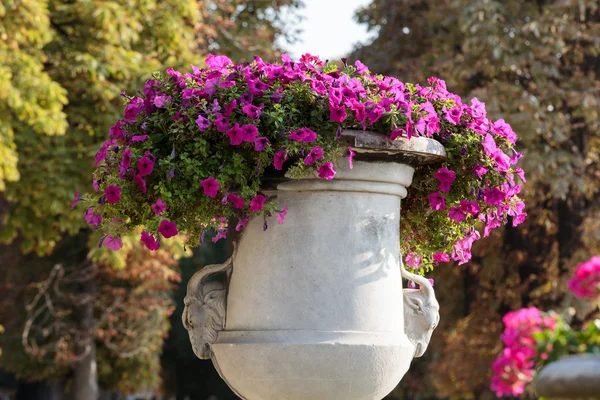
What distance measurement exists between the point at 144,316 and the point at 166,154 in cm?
1284

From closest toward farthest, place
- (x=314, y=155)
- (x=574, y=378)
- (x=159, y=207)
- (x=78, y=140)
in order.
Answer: (x=574, y=378) < (x=314, y=155) < (x=159, y=207) < (x=78, y=140)

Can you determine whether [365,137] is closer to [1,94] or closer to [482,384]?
[1,94]

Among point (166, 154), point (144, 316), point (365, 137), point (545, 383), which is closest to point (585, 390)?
point (545, 383)

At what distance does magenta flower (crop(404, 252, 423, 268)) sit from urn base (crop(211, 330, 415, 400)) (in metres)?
0.70

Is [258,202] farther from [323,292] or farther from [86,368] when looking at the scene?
[86,368]

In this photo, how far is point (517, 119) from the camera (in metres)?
12.6

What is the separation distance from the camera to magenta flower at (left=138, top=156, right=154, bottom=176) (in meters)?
3.94

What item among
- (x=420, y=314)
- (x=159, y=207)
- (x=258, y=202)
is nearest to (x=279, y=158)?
(x=258, y=202)

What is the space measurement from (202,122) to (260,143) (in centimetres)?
23

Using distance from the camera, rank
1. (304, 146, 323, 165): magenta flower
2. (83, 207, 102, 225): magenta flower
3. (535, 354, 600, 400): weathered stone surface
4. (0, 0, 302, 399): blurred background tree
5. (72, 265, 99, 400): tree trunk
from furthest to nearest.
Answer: (72, 265, 99, 400): tree trunk
(0, 0, 302, 399): blurred background tree
(83, 207, 102, 225): magenta flower
(304, 146, 323, 165): magenta flower
(535, 354, 600, 400): weathered stone surface

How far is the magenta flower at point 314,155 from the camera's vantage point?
385cm

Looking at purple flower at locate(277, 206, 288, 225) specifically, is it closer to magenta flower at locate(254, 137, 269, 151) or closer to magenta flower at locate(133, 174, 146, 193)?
Result: magenta flower at locate(254, 137, 269, 151)

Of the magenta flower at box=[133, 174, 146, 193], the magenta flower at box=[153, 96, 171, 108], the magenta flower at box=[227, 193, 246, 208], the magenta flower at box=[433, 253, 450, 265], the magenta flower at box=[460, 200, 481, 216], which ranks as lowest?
the magenta flower at box=[227, 193, 246, 208]

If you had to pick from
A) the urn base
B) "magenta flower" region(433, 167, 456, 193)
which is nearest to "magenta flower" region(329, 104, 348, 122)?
"magenta flower" region(433, 167, 456, 193)
